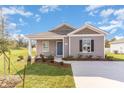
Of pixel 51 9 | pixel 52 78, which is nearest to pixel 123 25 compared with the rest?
pixel 51 9

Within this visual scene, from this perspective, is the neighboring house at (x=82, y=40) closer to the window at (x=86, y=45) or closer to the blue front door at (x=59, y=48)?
the window at (x=86, y=45)

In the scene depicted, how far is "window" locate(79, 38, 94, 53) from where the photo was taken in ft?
70.8

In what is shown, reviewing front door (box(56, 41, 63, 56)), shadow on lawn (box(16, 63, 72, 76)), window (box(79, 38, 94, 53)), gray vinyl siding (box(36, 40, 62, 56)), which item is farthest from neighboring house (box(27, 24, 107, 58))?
shadow on lawn (box(16, 63, 72, 76))

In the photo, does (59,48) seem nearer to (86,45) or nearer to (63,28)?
(63,28)

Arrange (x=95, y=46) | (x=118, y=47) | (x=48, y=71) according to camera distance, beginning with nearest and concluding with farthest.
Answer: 1. (x=48, y=71)
2. (x=95, y=46)
3. (x=118, y=47)

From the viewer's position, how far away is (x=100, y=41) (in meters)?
21.5

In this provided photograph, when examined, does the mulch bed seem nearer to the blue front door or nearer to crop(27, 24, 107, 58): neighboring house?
crop(27, 24, 107, 58): neighboring house

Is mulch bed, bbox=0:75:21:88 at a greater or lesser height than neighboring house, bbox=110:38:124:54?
lesser

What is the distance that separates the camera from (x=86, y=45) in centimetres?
2167

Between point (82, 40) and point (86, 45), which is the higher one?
point (82, 40)

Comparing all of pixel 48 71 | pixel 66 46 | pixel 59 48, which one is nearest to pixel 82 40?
pixel 66 46

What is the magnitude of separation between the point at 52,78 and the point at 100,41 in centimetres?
1158

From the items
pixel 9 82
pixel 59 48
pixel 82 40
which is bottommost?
pixel 9 82
